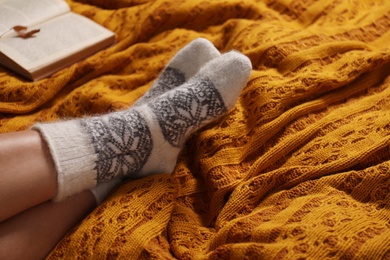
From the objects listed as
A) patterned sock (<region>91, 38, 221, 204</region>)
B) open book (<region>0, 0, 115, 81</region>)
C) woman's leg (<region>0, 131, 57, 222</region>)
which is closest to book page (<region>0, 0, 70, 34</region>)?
open book (<region>0, 0, 115, 81</region>)

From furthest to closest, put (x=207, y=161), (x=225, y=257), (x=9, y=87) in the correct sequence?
(x=9, y=87), (x=207, y=161), (x=225, y=257)

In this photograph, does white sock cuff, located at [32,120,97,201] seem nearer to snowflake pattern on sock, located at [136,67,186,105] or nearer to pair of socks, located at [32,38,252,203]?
pair of socks, located at [32,38,252,203]

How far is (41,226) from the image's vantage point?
717 mm

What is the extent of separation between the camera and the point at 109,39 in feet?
3.49

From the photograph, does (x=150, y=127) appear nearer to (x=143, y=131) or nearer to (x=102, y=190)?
(x=143, y=131)

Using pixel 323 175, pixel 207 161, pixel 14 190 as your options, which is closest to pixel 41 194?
pixel 14 190

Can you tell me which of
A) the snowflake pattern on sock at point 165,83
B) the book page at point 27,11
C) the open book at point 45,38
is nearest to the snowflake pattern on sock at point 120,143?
the snowflake pattern on sock at point 165,83

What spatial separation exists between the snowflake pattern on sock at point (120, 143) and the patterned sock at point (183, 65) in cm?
14

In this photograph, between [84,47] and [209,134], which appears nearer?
[209,134]

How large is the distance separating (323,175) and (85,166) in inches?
13.6

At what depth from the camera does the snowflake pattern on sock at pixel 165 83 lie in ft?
3.05

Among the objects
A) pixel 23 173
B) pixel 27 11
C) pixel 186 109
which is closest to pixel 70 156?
pixel 23 173

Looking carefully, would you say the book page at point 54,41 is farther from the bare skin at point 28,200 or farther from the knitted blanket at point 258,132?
the bare skin at point 28,200

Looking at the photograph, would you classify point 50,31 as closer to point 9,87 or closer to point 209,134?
point 9,87
